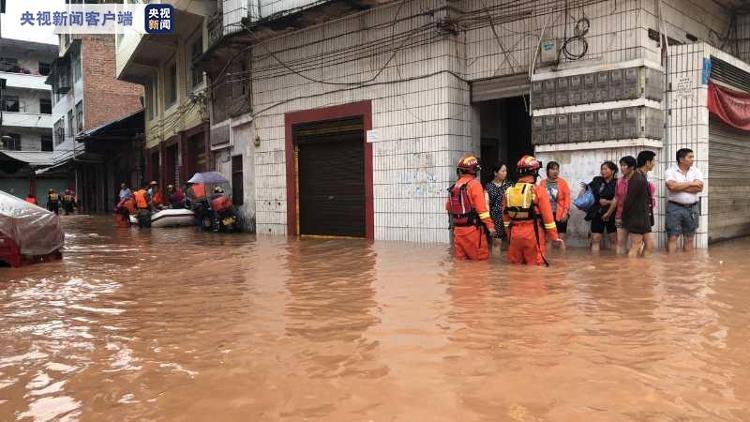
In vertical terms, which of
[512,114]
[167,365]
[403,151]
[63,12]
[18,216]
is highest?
[63,12]

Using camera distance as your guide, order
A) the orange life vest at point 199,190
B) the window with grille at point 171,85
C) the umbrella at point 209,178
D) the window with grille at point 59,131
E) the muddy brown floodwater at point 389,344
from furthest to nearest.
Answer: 1. the window with grille at point 59,131
2. the window with grille at point 171,85
3. the orange life vest at point 199,190
4. the umbrella at point 209,178
5. the muddy brown floodwater at point 389,344

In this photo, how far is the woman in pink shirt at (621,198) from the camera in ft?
27.5

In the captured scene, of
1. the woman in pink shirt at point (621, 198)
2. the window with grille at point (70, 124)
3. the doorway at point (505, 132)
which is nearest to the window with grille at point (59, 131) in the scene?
the window with grille at point (70, 124)

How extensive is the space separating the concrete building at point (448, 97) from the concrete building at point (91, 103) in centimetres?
1876

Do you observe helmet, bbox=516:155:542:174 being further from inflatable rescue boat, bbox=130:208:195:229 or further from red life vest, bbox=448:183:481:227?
inflatable rescue boat, bbox=130:208:195:229

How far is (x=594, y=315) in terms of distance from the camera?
5.07m

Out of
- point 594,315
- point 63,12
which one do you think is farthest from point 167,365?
point 63,12

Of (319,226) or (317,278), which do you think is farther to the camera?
(319,226)

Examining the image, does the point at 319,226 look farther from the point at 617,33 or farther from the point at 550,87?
the point at 617,33

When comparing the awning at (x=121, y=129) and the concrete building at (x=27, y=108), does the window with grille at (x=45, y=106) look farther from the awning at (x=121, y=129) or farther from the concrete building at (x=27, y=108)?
the awning at (x=121, y=129)

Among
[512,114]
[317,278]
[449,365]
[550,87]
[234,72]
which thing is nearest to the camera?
[449,365]

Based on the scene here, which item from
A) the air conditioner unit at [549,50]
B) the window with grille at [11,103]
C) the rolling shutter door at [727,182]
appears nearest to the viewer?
the air conditioner unit at [549,50]

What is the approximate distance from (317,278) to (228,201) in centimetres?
948

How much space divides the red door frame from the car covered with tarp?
532cm
